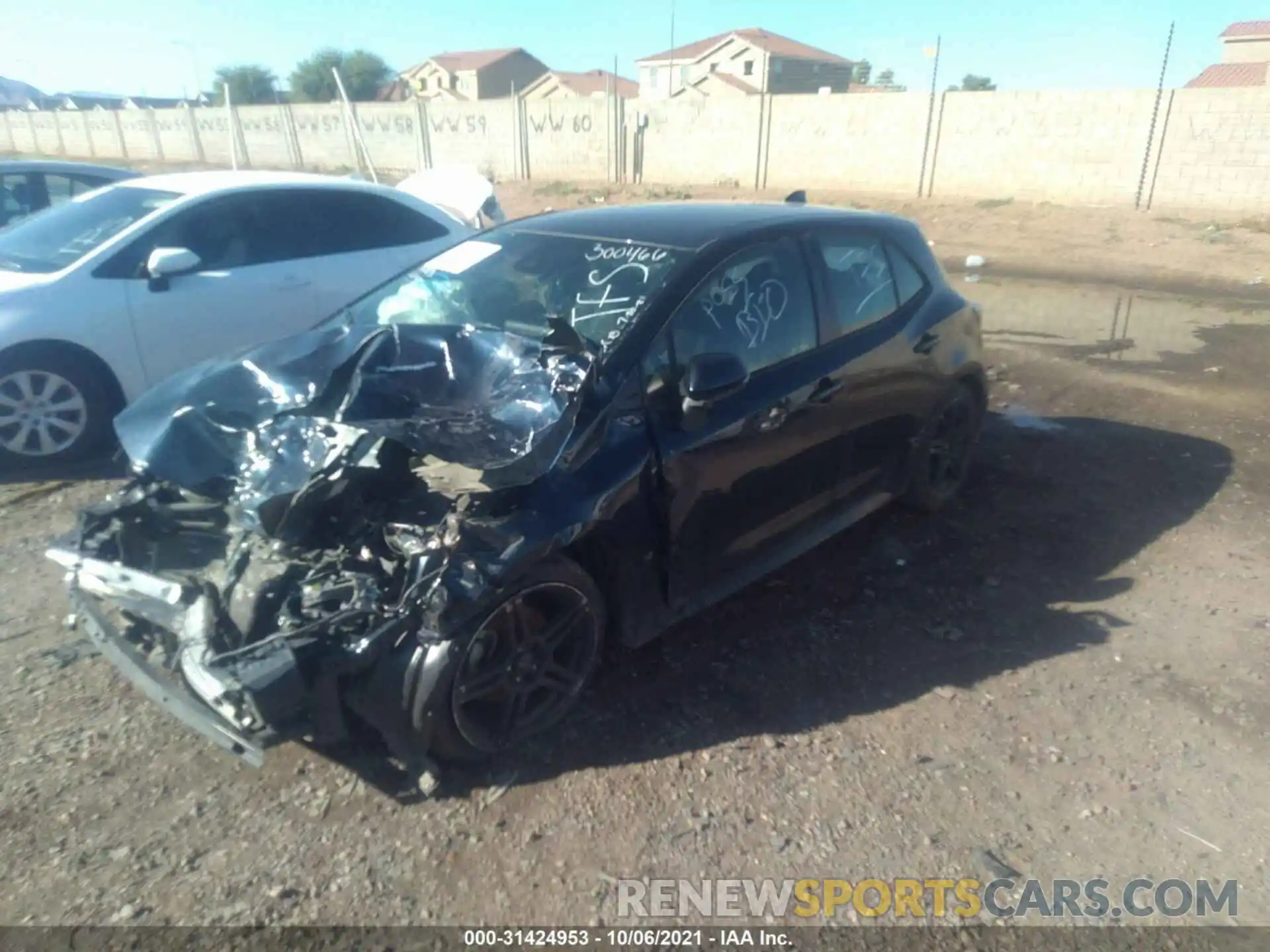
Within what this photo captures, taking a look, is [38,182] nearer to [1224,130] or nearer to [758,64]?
[1224,130]

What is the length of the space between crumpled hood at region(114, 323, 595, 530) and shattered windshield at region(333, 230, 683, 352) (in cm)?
26

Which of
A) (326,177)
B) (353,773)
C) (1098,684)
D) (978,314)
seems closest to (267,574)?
(353,773)

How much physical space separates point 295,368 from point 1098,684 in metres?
3.41

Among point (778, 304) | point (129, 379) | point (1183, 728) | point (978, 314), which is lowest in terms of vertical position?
point (1183, 728)

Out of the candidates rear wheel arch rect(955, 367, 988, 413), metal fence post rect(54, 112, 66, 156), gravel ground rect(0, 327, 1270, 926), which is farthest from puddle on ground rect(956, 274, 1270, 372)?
metal fence post rect(54, 112, 66, 156)

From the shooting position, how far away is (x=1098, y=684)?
368 cm

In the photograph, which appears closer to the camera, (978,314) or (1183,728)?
(1183,728)

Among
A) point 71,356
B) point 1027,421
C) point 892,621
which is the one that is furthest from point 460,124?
point 892,621

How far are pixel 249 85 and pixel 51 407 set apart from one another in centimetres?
7613

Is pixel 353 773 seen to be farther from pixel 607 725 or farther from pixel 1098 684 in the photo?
pixel 1098 684

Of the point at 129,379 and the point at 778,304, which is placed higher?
the point at 778,304

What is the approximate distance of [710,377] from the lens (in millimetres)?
3279

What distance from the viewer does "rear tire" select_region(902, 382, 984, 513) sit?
4848 mm

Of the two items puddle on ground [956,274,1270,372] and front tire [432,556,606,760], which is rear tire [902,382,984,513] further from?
puddle on ground [956,274,1270,372]
